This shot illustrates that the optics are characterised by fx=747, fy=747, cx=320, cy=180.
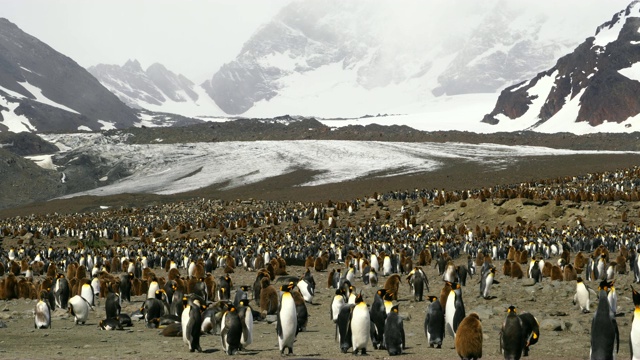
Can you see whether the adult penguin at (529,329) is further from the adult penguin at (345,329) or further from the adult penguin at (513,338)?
the adult penguin at (345,329)

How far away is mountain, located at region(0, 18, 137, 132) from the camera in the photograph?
14475 cm

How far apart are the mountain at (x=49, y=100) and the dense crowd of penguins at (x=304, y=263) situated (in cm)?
10561

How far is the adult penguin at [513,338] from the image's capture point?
9.48 m

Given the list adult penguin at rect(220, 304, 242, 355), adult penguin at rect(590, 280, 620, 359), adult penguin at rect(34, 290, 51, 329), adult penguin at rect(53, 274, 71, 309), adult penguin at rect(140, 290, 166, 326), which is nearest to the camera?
adult penguin at rect(590, 280, 620, 359)

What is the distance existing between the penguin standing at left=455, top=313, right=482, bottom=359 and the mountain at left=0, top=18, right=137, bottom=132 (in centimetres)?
13841

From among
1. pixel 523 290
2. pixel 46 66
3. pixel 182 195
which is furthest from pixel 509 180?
pixel 46 66

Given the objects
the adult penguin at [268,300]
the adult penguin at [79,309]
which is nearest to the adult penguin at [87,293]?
the adult penguin at [79,309]

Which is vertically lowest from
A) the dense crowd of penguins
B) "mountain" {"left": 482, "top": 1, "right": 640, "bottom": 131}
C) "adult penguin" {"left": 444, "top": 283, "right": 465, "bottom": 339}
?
the dense crowd of penguins

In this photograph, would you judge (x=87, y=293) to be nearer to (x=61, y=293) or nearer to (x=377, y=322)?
(x=61, y=293)

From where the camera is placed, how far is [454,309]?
1139 centimetres

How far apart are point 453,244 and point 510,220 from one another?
5.54 m

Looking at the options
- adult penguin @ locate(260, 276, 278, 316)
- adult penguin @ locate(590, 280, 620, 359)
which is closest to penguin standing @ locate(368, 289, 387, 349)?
adult penguin @ locate(590, 280, 620, 359)

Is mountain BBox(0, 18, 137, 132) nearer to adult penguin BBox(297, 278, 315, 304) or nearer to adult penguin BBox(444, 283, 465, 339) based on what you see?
adult penguin BBox(297, 278, 315, 304)

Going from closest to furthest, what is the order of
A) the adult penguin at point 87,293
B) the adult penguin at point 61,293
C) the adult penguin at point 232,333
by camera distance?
the adult penguin at point 232,333 → the adult penguin at point 87,293 → the adult penguin at point 61,293
